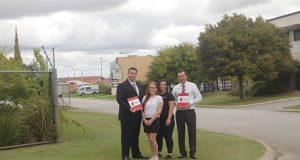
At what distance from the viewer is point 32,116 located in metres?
12.9

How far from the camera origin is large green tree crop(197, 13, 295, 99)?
35456mm

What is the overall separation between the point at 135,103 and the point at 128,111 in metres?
0.28

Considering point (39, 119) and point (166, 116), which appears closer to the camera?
point (166, 116)

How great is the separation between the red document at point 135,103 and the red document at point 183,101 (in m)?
0.87

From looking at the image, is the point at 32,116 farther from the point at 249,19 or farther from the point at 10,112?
the point at 249,19

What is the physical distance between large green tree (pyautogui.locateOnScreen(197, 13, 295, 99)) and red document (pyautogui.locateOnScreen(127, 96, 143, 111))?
1040 inches

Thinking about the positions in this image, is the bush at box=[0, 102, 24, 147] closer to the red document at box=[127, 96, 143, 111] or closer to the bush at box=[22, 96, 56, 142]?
the bush at box=[22, 96, 56, 142]

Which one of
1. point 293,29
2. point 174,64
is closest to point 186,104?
point 293,29

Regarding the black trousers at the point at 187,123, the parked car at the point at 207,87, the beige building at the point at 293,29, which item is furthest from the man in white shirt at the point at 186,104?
the parked car at the point at 207,87

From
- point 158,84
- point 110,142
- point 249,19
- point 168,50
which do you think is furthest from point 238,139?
point 168,50

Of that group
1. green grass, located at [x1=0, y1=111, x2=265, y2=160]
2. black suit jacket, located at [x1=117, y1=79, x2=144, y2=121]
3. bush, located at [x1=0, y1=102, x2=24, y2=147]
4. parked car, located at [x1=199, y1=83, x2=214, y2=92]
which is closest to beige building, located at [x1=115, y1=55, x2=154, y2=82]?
parked car, located at [x1=199, y1=83, x2=214, y2=92]

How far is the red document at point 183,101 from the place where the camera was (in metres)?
9.81

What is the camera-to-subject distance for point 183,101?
983 cm

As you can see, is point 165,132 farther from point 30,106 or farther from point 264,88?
point 264,88
